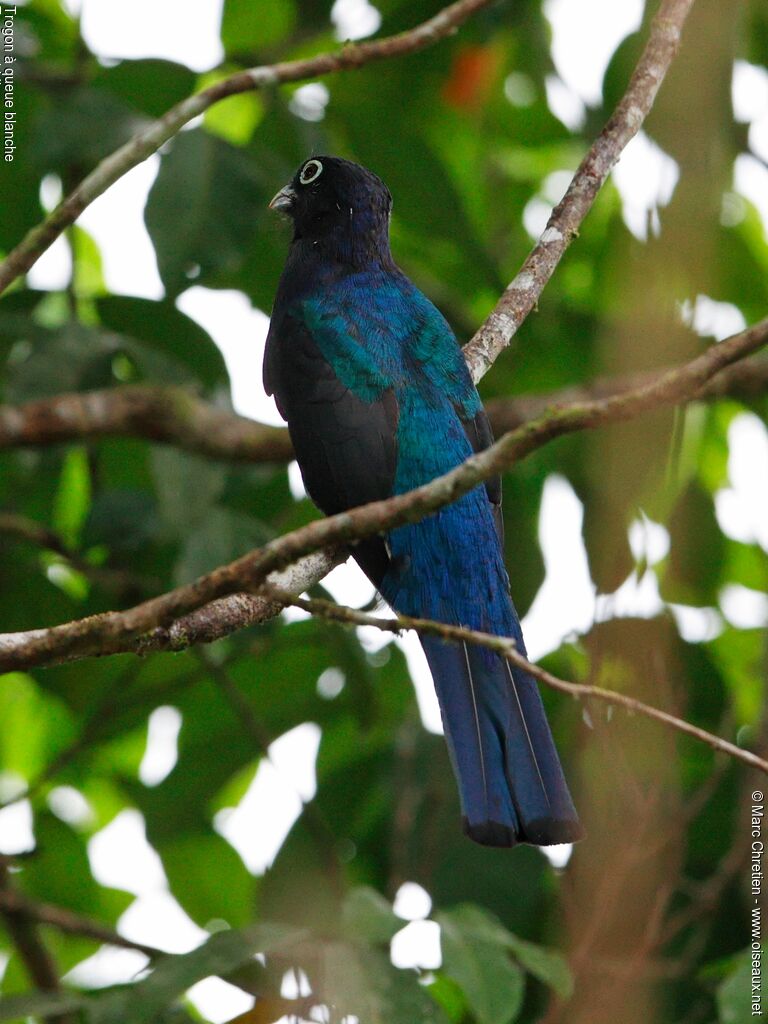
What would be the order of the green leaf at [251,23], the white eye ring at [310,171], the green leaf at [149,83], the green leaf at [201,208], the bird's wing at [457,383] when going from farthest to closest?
the green leaf at [251,23] < the white eye ring at [310,171] < the green leaf at [149,83] < the green leaf at [201,208] < the bird's wing at [457,383]

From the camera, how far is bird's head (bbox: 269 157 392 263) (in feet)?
14.2

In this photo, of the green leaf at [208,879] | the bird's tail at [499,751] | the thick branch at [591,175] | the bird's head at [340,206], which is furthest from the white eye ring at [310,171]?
the green leaf at [208,879]

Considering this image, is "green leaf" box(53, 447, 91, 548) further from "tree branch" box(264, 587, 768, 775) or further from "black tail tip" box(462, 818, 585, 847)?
"tree branch" box(264, 587, 768, 775)

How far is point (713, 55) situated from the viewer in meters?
3.65

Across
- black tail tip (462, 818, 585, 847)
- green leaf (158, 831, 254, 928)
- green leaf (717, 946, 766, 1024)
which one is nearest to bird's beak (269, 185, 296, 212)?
green leaf (158, 831, 254, 928)

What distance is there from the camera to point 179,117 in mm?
2887

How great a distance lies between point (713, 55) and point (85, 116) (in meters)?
1.82

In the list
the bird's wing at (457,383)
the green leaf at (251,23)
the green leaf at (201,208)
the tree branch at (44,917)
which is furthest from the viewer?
the green leaf at (251,23)

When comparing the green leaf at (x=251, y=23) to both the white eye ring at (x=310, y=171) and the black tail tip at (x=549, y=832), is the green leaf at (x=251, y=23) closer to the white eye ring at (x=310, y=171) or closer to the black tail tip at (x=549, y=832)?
the white eye ring at (x=310, y=171)

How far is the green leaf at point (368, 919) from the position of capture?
114 inches

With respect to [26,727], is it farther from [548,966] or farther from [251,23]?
[548,966]

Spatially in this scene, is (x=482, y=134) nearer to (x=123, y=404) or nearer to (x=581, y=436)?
(x=581, y=436)

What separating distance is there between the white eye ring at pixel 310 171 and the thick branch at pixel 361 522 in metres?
2.41

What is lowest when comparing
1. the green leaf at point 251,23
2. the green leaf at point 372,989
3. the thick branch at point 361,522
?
the green leaf at point 372,989
